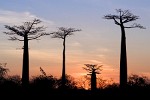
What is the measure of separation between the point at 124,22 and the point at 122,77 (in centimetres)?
353

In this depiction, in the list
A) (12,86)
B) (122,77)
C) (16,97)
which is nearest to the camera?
(16,97)

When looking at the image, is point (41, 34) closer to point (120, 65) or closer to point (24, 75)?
point (24, 75)

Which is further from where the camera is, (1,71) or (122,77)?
(1,71)

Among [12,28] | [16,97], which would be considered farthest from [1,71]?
[16,97]

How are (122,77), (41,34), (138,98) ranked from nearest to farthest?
(138,98), (122,77), (41,34)

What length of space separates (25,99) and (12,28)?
971 centimetres

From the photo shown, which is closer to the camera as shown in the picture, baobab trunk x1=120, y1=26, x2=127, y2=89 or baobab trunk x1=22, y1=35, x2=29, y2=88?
baobab trunk x1=120, y1=26, x2=127, y2=89

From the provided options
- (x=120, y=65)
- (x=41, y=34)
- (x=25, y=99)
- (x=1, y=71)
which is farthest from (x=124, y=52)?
(x=1, y=71)

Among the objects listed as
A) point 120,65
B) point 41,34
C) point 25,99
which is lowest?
point 25,99

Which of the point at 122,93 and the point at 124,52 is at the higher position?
the point at 124,52

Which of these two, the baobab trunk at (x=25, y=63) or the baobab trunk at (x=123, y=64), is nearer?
the baobab trunk at (x=123, y=64)

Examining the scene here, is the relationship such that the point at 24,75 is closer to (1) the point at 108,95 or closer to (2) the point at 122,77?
(2) the point at 122,77

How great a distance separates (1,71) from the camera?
137 feet

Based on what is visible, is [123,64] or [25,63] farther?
[25,63]
